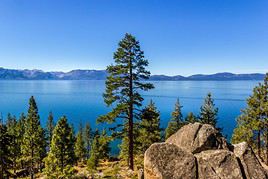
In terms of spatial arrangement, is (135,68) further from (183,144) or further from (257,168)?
(257,168)

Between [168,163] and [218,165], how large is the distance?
2902 millimetres

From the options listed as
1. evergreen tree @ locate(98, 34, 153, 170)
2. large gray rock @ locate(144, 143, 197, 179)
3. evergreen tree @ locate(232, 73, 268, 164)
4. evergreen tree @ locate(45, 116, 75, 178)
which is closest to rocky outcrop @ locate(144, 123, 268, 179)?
large gray rock @ locate(144, 143, 197, 179)

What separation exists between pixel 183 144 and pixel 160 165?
104 inches

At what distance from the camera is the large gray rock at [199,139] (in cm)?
1534

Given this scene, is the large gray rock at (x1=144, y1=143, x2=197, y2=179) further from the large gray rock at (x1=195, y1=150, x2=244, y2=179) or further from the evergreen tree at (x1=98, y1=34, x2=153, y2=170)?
the evergreen tree at (x1=98, y1=34, x2=153, y2=170)

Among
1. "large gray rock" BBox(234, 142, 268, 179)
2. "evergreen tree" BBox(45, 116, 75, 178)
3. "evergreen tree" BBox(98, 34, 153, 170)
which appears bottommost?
"evergreen tree" BBox(45, 116, 75, 178)

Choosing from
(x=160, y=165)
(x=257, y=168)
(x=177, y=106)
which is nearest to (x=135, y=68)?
(x=160, y=165)

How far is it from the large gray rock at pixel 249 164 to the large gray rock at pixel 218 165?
24.4 inches

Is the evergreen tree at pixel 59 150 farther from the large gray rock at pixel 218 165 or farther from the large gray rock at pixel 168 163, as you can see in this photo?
the large gray rock at pixel 218 165

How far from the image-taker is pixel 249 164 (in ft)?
47.6

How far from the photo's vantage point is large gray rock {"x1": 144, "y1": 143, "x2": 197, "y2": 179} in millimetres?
13734

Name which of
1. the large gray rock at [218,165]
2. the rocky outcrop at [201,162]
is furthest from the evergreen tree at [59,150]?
the large gray rock at [218,165]

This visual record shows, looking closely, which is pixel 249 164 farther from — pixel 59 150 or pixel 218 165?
pixel 59 150

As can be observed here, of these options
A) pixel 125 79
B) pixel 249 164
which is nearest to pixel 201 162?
pixel 249 164
